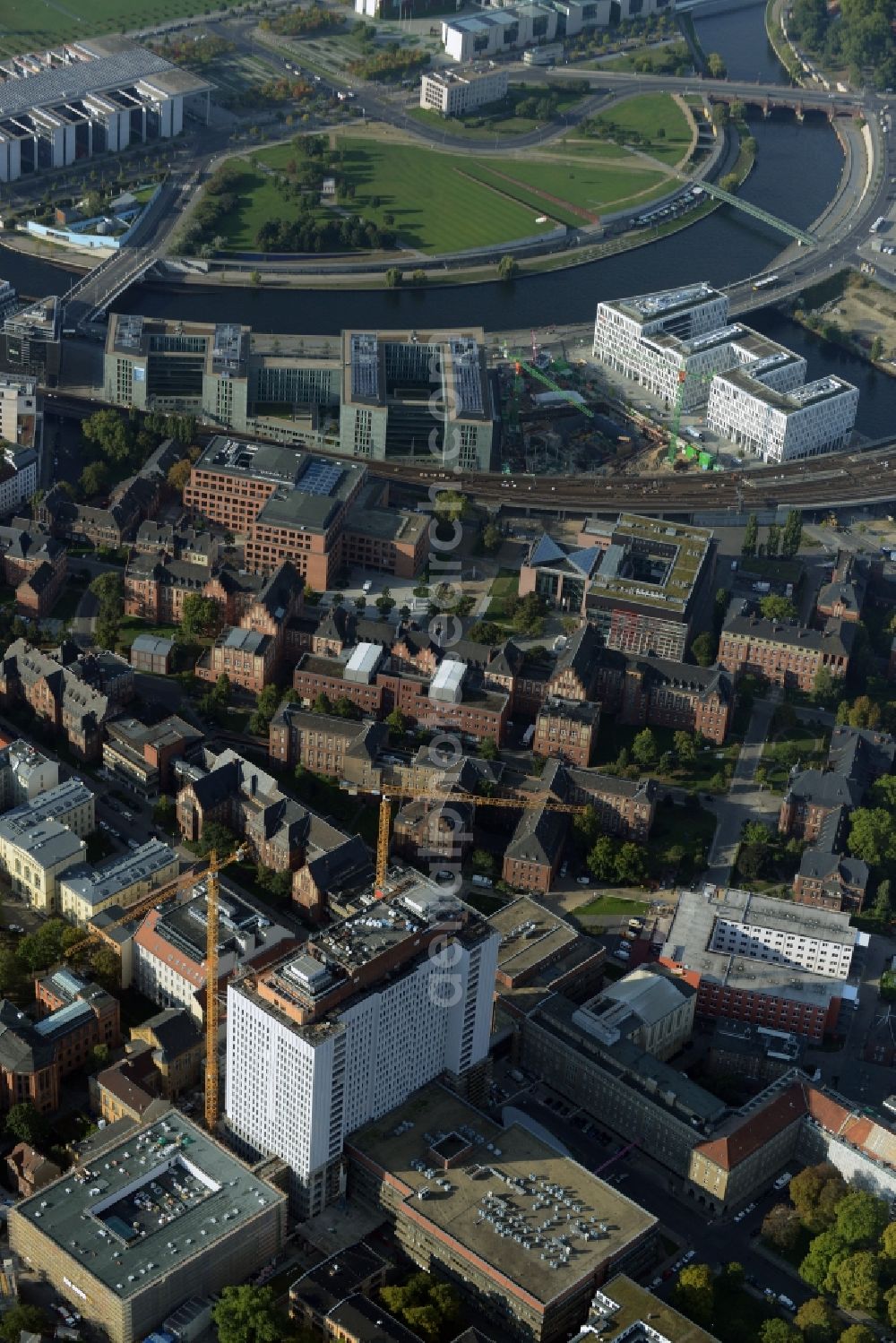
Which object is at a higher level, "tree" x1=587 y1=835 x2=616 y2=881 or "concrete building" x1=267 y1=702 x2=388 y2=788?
"concrete building" x1=267 y1=702 x2=388 y2=788

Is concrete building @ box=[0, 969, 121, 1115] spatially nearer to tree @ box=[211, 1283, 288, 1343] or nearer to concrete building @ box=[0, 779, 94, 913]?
concrete building @ box=[0, 779, 94, 913]

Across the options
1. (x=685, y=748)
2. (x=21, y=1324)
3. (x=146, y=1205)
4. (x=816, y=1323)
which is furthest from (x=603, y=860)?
(x=21, y=1324)

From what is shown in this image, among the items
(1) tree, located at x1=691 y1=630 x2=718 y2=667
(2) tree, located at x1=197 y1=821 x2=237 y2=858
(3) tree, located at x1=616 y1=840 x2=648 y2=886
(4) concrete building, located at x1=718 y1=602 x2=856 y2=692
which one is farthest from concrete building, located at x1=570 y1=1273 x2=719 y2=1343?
(1) tree, located at x1=691 y1=630 x2=718 y2=667

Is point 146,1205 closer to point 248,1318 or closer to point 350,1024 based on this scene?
point 248,1318

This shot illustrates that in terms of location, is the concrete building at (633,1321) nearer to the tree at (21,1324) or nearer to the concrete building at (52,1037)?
the tree at (21,1324)

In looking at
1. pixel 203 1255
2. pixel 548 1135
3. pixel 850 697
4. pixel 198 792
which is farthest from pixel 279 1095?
pixel 850 697

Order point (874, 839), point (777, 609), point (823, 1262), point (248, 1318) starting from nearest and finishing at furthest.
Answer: point (248, 1318) → point (823, 1262) → point (874, 839) → point (777, 609)

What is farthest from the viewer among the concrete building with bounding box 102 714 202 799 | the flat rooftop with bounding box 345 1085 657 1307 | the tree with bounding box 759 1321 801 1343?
the concrete building with bounding box 102 714 202 799
